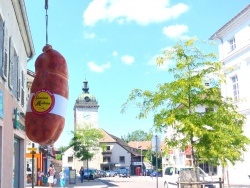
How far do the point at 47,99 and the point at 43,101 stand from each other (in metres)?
0.03

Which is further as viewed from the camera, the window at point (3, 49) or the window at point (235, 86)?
the window at point (235, 86)

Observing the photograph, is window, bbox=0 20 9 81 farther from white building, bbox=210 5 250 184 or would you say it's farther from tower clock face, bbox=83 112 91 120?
tower clock face, bbox=83 112 91 120

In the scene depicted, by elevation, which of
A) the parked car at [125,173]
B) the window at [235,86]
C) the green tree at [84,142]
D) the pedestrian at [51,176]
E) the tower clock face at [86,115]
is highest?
the tower clock face at [86,115]

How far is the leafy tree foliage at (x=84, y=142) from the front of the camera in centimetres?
5988

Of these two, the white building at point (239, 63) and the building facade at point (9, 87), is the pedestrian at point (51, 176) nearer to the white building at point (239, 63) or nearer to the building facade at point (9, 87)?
the building facade at point (9, 87)

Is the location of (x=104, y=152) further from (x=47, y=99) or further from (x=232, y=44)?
(x=47, y=99)

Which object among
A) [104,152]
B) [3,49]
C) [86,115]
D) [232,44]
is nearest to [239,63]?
[232,44]

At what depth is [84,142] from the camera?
61.8m

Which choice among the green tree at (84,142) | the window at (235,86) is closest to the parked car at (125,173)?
the green tree at (84,142)

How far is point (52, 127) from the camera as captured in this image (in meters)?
3.00

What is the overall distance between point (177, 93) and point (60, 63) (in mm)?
10053

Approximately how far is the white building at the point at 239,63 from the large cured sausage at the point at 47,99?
24.6 m

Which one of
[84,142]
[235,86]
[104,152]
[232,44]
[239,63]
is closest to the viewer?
[239,63]

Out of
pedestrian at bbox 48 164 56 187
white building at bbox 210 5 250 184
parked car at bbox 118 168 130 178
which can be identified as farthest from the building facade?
parked car at bbox 118 168 130 178
